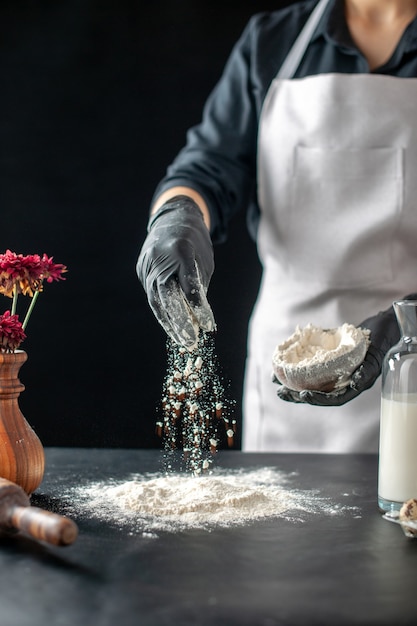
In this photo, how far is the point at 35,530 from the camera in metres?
0.90

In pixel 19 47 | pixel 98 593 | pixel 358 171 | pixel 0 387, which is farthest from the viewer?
pixel 19 47

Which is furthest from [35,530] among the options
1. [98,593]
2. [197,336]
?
[197,336]

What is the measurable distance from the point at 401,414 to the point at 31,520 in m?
0.52

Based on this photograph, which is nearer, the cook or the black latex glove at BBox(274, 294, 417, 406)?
the black latex glove at BBox(274, 294, 417, 406)

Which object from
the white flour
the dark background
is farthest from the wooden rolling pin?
the dark background

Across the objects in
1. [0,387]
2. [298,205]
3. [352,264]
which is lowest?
[0,387]

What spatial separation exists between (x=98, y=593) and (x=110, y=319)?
1634 mm

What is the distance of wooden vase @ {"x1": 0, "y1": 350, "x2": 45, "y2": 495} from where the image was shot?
110 centimetres

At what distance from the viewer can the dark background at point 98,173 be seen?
2.37 metres

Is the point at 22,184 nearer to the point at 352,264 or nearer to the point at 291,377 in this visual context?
the point at 352,264

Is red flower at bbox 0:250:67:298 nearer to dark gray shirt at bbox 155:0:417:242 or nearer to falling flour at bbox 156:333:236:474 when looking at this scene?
falling flour at bbox 156:333:236:474

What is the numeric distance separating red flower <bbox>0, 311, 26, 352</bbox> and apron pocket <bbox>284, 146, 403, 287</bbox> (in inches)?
32.1

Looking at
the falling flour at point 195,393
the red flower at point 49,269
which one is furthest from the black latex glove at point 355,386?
the red flower at point 49,269

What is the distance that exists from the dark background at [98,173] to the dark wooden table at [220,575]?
1259mm
